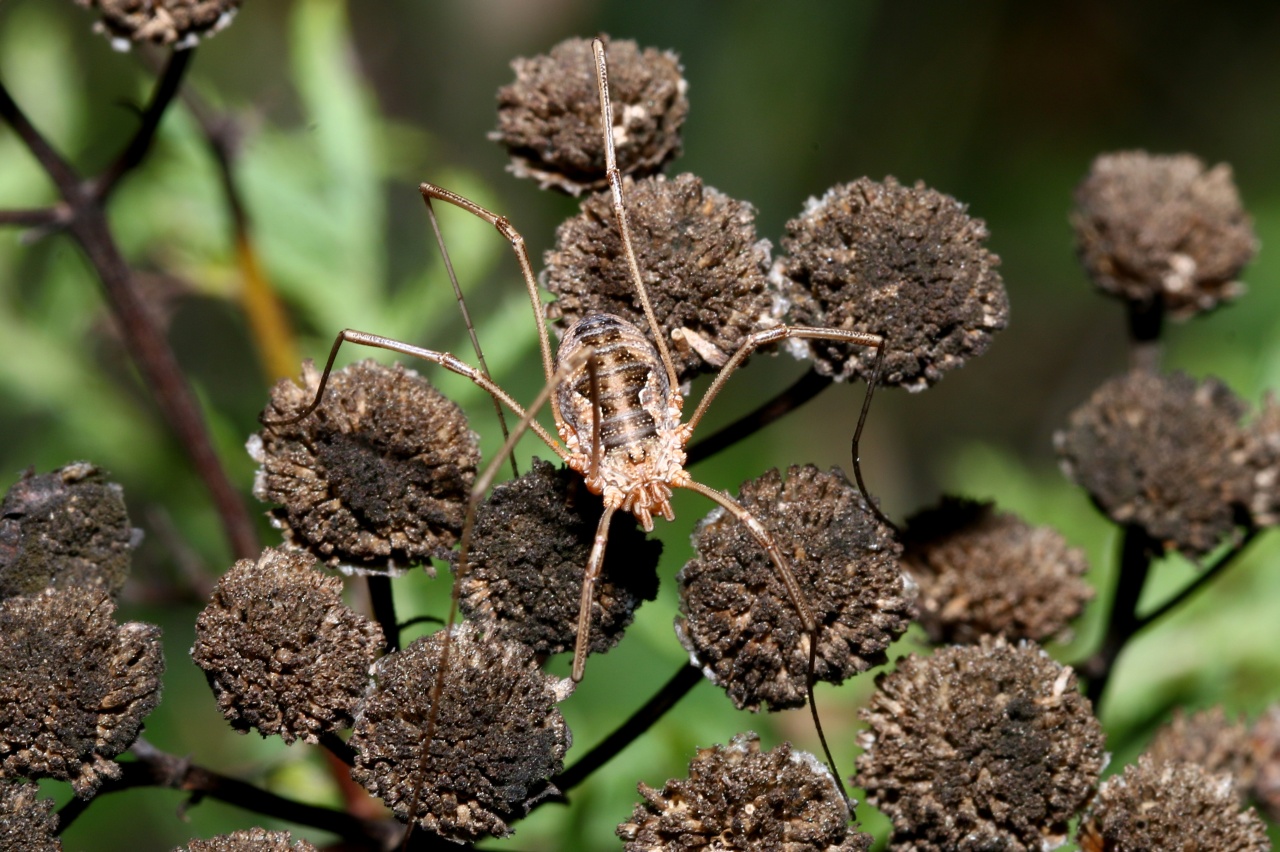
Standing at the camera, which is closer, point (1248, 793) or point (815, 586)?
point (815, 586)

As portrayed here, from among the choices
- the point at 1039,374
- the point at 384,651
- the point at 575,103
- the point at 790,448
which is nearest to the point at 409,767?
the point at 384,651

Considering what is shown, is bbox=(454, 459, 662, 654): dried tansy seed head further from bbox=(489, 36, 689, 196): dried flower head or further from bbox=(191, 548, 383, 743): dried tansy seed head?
bbox=(489, 36, 689, 196): dried flower head

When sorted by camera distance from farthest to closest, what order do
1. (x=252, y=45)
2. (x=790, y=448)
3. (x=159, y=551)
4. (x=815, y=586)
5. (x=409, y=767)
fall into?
(x=252, y=45)
(x=790, y=448)
(x=159, y=551)
(x=815, y=586)
(x=409, y=767)

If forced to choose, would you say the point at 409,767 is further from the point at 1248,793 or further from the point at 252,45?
the point at 252,45

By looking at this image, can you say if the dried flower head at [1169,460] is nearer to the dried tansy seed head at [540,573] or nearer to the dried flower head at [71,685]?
the dried tansy seed head at [540,573]

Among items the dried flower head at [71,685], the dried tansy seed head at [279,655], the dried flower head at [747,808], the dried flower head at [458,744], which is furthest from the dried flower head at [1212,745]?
the dried flower head at [71,685]

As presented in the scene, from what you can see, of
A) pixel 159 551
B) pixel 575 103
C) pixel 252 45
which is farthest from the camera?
pixel 252 45
